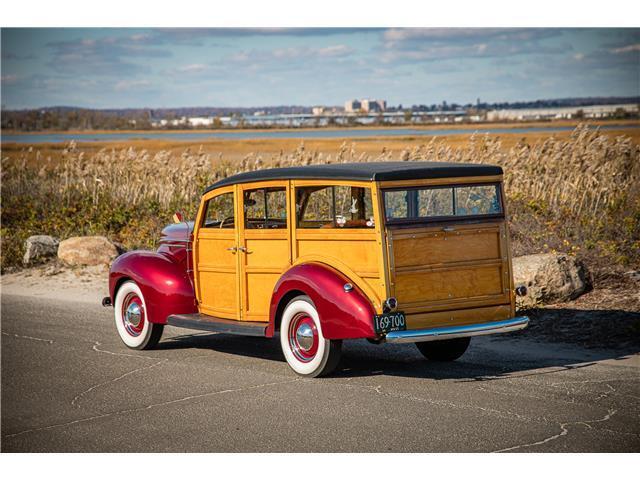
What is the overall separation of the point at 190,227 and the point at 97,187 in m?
12.1

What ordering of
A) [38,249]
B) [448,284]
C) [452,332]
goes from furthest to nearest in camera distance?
[38,249]
[448,284]
[452,332]

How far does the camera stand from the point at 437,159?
18.4 m

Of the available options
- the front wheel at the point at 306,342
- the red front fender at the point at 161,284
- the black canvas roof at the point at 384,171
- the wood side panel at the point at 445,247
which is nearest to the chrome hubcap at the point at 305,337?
the front wheel at the point at 306,342

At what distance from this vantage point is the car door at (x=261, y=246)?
27.4 feet

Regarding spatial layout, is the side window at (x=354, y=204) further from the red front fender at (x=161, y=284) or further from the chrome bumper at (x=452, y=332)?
the red front fender at (x=161, y=284)

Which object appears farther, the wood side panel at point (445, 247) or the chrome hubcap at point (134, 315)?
the chrome hubcap at point (134, 315)

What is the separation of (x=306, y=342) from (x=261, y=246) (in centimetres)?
109

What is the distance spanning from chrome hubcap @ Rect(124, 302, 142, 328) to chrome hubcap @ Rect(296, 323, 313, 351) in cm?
228

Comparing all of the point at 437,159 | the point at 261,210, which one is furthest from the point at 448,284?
the point at 437,159

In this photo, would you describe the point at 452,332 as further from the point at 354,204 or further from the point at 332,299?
the point at 354,204

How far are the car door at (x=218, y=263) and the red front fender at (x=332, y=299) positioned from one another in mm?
867

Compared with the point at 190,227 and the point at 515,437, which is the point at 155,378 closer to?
the point at 190,227

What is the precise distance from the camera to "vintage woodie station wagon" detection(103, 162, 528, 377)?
296 inches

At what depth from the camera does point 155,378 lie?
817 cm
